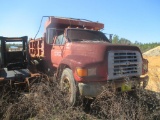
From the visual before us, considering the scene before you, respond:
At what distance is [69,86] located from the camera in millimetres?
5434

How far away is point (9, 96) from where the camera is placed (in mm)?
5469

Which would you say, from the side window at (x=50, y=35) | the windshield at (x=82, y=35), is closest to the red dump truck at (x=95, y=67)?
the windshield at (x=82, y=35)

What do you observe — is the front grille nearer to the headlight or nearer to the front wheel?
the headlight

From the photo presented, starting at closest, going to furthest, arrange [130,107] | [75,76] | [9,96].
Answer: [130,107] → [75,76] → [9,96]

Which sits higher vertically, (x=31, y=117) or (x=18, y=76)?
(x=18, y=76)

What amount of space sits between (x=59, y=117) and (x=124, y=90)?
188 cm

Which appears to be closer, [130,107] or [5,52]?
[130,107]

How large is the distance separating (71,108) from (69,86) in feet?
2.62

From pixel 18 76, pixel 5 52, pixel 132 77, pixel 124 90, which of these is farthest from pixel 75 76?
pixel 5 52

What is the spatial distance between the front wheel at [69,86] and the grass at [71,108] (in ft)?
0.72

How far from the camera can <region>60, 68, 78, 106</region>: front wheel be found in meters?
5.13

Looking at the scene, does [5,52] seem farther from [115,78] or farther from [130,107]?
[130,107]

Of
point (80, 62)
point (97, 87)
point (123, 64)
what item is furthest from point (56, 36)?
point (97, 87)

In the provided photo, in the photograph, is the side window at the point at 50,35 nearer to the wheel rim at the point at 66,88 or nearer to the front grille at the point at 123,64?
the wheel rim at the point at 66,88
